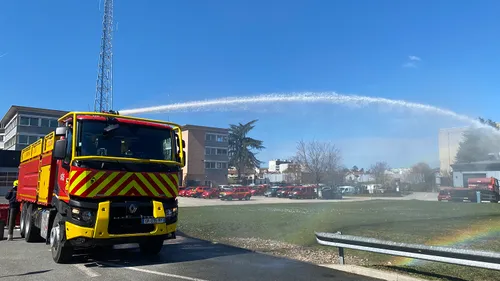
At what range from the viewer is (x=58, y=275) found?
7.21 metres

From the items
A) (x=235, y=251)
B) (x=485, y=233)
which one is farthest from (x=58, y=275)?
(x=485, y=233)

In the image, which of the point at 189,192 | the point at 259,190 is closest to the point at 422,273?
the point at 189,192

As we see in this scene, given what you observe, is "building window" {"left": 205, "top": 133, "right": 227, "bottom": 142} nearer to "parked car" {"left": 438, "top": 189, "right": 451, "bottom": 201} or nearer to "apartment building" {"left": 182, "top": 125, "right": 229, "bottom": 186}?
"apartment building" {"left": 182, "top": 125, "right": 229, "bottom": 186}

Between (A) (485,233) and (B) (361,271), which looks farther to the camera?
(A) (485,233)

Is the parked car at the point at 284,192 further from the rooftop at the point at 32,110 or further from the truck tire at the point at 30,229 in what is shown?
the truck tire at the point at 30,229

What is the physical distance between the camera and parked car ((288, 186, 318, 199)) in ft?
163

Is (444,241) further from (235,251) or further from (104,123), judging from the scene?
(104,123)

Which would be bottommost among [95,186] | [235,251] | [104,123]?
[235,251]

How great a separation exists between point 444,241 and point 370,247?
4.67 m

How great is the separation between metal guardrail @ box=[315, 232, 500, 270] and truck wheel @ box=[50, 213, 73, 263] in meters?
5.52

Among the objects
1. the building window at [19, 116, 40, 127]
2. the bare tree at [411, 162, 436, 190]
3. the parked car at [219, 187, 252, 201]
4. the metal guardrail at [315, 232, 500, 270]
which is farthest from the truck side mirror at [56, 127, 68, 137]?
the building window at [19, 116, 40, 127]

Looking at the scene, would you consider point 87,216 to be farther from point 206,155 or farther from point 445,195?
point 206,155

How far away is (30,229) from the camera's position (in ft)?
37.3

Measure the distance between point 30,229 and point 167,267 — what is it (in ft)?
19.5
